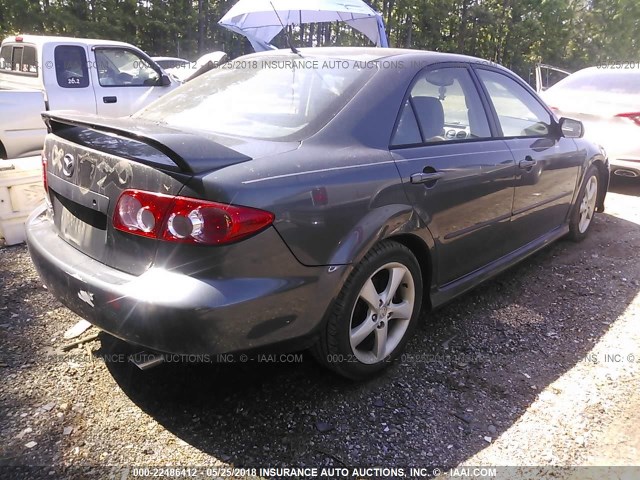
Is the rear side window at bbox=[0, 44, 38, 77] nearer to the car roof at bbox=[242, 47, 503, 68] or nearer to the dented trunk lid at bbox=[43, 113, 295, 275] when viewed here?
the car roof at bbox=[242, 47, 503, 68]

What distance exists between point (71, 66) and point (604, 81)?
286 inches

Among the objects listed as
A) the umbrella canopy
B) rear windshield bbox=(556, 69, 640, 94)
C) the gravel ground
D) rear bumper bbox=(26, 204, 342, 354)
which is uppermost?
the umbrella canopy

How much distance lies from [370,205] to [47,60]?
641cm

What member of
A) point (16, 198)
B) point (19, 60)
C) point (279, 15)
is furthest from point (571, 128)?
point (279, 15)

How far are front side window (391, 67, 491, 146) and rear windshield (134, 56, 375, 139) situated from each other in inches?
11.8

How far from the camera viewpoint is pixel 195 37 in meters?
28.9

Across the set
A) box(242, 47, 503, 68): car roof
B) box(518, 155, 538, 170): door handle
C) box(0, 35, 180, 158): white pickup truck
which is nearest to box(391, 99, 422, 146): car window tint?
box(242, 47, 503, 68): car roof

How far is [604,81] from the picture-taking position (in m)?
6.86

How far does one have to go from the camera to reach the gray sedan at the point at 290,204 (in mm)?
1847

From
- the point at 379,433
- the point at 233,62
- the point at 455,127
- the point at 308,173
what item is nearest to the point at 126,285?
the point at 308,173

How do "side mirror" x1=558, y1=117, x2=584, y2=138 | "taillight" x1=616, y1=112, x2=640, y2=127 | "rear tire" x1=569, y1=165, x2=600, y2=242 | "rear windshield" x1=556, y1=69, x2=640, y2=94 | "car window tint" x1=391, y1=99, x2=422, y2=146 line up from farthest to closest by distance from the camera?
"rear windshield" x1=556, y1=69, x2=640, y2=94
"taillight" x1=616, y1=112, x2=640, y2=127
"rear tire" x1=569, y1=165, x2=600, y2=242
"side mirror" x1=558, y1=117, x2=584, y2=138
"car window tint" x1=391, y1=99, x2=422, y2=146

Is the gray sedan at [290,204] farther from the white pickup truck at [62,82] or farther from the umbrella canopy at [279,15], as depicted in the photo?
the umbrella canopy at [279,15]

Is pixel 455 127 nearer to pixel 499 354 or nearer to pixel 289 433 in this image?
pixel 499 354

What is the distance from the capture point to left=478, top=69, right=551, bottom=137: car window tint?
3303mm
